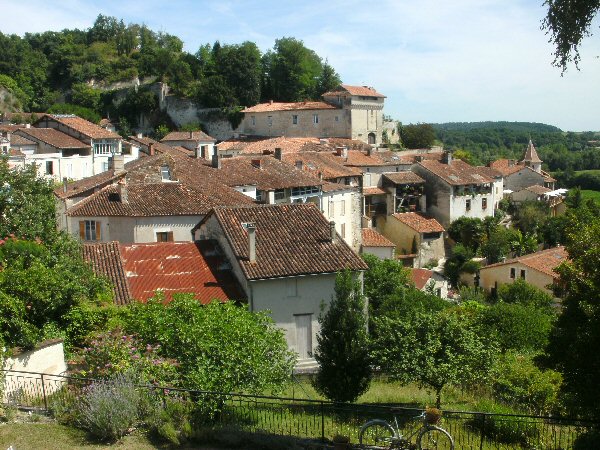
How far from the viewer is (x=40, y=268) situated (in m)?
15.0

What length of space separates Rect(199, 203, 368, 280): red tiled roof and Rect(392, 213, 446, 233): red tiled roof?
3326 centimetres

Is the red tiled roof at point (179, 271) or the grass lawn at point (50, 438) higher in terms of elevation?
the red tiled roof at point (179, 271)

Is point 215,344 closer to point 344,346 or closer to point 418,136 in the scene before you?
point 344,346

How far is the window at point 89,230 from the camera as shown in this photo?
29.4 metres

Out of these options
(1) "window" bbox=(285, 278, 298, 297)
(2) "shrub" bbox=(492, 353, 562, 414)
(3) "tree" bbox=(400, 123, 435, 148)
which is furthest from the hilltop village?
(2) "shrub" bbox=(492, 353, 562, 414)

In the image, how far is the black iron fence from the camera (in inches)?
468

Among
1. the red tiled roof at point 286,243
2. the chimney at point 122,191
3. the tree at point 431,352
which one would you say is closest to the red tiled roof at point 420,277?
the chimney at point 122,191

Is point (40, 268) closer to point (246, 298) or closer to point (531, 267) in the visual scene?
point (246, 298)

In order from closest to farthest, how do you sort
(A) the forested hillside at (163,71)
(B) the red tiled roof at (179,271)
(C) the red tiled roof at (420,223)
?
(B) the red tiled roof at (179,271) < (C) the red tiled roof at (420,223) < (A) the forested hillside at (163,71)

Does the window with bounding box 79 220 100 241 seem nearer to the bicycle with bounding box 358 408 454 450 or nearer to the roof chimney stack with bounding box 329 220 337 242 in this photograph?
the roof chimney stack with bounding box 329 220 337 242

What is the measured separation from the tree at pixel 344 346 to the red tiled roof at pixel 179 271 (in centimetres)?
536

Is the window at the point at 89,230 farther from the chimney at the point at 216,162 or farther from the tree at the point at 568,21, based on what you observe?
the tree at the point at 568,21

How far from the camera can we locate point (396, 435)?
34.2 feet

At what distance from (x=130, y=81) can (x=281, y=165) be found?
59.5 m
